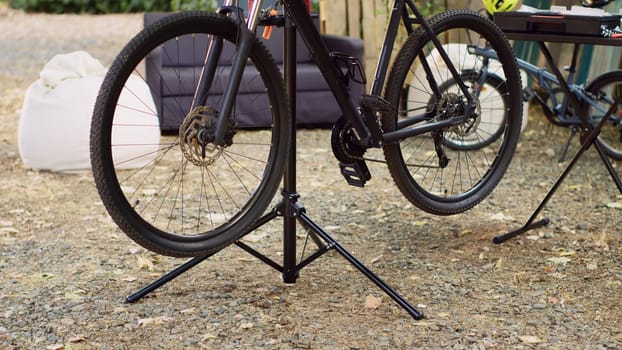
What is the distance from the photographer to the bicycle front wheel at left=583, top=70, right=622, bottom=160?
15.3 feet

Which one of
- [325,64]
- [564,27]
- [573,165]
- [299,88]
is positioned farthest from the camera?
[299,88]

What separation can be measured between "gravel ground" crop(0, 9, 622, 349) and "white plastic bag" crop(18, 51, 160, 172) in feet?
0.45

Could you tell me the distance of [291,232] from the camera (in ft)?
10.2

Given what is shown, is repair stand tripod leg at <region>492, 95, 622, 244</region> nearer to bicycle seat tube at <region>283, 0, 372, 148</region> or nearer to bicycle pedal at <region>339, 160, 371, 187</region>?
Result: bicycle pedal at <region>339, 160, 371, 187</region>

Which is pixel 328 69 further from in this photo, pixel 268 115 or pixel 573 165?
pixel 573 165

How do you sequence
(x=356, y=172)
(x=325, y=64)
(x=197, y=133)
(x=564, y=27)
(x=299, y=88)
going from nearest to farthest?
(x=197, y=133)
(x=325, y=64)
(x=356, y=172)
(x=564, y=27)
(x=299, y=88)

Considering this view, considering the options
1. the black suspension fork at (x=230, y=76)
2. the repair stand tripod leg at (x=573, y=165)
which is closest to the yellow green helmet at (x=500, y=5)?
the repair stand tripod leg at (x=573, y=165)

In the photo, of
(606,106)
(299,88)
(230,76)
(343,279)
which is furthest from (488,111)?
(230,76)

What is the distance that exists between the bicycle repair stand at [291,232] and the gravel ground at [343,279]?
0.18 feet

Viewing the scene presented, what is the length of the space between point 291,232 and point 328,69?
2.01 ft

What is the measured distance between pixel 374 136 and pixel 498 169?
80 cm

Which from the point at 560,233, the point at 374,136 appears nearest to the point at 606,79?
the point at 560,233

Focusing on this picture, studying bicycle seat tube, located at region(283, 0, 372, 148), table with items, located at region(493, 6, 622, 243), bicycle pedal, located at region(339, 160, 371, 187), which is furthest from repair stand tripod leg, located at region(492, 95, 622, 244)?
bicycle seat tube, located at region(283, 0, 372, 148)

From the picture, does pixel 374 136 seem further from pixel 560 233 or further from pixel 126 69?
pixel 560 233
